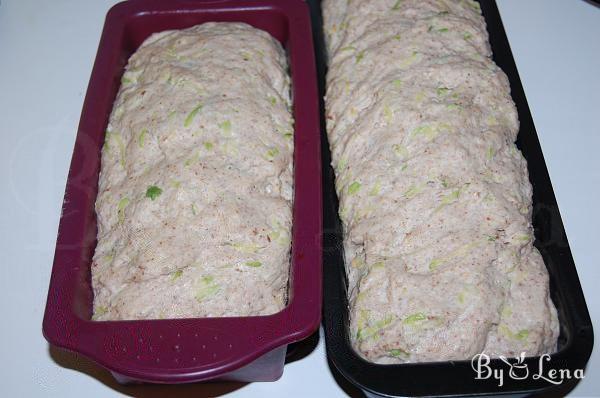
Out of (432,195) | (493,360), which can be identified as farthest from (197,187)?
(493,360)

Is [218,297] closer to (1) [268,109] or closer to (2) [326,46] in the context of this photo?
(1) [268,109]

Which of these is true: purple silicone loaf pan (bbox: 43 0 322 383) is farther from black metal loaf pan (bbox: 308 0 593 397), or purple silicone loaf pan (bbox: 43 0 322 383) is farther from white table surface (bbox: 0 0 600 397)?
white table surface (bbox: 0 0 600 397)

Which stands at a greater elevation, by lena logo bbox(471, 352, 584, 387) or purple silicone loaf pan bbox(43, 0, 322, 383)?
purple silicone loaf pan bbox(43, 0, 322, 383)

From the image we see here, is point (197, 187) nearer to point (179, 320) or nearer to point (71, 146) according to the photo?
point (179, 320)

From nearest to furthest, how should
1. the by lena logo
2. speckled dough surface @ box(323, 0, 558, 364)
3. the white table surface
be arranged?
1. the by lena logo
2. speckled dough surface @ box(323, 0, 558, 364)
3. the white table surface

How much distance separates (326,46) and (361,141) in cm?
57

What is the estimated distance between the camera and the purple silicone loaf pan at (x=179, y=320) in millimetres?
1399

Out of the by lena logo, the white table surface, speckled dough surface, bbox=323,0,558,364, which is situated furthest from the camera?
the white table surface

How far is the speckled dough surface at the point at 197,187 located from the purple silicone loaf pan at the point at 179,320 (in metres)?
0.06

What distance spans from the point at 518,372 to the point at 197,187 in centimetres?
96

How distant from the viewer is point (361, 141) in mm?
1813

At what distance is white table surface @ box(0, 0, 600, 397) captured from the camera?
176 cm

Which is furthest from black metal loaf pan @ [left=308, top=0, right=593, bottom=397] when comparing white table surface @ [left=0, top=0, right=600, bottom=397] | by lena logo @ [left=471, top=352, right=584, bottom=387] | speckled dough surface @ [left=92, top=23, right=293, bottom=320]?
white table surface @ [left=0, top=0, right=600, bottom=397]

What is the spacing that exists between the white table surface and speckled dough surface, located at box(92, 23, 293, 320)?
0.33 meters
